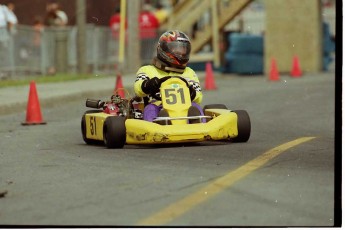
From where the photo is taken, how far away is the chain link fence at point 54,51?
2866cm

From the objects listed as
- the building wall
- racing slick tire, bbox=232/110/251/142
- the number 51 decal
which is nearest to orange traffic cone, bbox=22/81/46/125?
the number 51 decal

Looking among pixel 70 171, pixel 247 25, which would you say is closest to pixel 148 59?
pixel 247 25

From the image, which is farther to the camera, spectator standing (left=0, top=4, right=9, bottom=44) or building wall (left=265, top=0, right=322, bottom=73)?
building wall (left=265, top=0, right=322, bottom=73)

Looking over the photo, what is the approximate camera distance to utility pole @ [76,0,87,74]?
1129 inches

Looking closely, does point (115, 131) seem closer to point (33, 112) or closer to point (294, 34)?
point (33, 112)

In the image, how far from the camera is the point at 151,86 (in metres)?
13.2

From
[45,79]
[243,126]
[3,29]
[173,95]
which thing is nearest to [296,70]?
[45,79]

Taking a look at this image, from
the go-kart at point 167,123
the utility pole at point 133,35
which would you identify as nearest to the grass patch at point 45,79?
the utility pole at point 133,35

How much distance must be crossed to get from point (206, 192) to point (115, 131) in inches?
146

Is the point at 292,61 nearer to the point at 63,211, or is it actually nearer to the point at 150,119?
the point at 150,119

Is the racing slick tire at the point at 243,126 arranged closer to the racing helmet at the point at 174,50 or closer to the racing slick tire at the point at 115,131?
the racing helmet at the point at 174,50

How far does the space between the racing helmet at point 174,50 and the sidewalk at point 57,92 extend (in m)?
6.73

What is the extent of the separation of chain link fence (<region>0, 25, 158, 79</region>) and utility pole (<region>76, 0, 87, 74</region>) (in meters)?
1.36

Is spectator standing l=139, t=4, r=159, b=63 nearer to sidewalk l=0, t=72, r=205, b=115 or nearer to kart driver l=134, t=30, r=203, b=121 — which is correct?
sidewalk l=0, t=72, r=205, b=115
